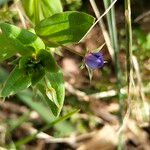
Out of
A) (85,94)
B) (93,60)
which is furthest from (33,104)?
(93,60)

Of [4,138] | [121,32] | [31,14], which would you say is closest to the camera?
[31,14]

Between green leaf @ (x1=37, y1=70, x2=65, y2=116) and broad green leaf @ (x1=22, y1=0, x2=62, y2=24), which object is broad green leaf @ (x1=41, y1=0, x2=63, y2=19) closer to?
broad green leaf @ (x1=22, y1=0, x2=62, y2=24)

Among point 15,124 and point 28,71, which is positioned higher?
point 28,71

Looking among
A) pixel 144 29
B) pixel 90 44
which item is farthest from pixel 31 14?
pixel 144 29

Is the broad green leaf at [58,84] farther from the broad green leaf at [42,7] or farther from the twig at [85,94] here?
the twig at [85,94]

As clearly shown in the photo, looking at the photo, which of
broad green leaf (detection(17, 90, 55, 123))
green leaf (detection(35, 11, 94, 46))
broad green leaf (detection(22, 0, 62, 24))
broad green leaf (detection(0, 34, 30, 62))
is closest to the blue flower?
green leaf (detection(35, 11, 94, 46))

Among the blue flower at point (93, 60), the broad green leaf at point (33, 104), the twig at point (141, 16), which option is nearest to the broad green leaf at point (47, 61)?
the blue flower at point (93, 60)

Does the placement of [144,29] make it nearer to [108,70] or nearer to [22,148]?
[108,70]
